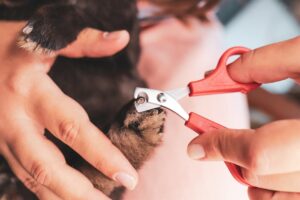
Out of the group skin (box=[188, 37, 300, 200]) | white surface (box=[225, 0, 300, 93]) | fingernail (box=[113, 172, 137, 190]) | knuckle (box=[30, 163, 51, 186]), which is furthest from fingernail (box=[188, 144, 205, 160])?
white surface (box=[225, 0, 300, 93])

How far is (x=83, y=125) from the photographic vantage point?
0.68 meters

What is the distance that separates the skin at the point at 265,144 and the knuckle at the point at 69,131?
194 millimetres

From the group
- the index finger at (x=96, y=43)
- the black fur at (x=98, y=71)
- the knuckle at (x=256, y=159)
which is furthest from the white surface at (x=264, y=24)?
the knuckle at (x=256, y=159)

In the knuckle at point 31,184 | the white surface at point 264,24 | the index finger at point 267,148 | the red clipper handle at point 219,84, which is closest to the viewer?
the index finger at point 267,148

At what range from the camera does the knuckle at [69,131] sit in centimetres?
68

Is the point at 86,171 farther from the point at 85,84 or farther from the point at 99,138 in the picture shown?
the point at 85,84

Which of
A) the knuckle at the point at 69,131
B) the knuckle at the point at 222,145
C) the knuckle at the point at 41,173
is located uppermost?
the knuckle at the point at 69,131

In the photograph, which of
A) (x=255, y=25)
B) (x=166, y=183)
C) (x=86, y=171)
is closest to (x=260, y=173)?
(x=166, y=183)

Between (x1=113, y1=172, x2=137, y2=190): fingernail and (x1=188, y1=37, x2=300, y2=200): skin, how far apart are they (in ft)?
0.33

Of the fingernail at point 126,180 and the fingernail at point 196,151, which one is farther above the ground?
the fingernail at point 196,151

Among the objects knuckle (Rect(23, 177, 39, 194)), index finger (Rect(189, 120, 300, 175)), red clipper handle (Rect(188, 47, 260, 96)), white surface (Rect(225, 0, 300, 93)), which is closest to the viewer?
index finger (Rect(189, 120, 300, 175))

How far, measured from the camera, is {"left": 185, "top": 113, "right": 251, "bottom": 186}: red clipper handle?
0.57 m

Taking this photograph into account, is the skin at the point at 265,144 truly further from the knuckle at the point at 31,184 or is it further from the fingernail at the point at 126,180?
the knuckle at the point at 31,184

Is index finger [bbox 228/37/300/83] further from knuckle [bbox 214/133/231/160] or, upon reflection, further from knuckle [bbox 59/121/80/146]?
knuckle [bbox 59/121/80/146]
